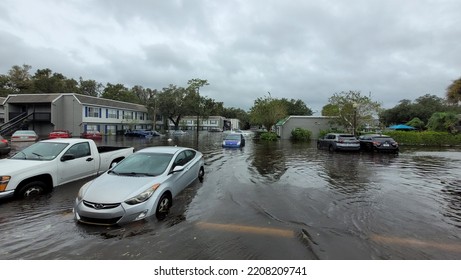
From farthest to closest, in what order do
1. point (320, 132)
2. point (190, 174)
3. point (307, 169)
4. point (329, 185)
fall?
point (320, 132) → point (307, 169) → point (329, 185) → point (190, 174)

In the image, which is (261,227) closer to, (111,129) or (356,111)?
(356,111)

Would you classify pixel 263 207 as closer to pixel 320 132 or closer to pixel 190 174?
pixel 190 174

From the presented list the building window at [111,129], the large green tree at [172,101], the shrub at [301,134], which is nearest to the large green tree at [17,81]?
the building window at [111,129]

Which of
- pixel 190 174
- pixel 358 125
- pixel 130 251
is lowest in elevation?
pixel 130 251

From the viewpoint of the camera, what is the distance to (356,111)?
102 ft

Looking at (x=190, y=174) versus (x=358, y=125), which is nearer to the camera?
A: (x=190, y=174)

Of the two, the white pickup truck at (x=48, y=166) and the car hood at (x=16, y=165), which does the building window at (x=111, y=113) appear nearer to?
the white pickup truck at (x=48, y=166)

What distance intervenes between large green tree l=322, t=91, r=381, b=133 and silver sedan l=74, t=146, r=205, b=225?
2970cm

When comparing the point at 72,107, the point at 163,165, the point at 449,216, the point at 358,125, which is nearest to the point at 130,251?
the point at 163,165

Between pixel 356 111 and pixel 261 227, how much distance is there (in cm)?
3041

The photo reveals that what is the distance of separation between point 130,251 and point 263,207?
3276mm

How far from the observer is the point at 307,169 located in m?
11.9

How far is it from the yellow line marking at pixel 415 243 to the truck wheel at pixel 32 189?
7840 mm

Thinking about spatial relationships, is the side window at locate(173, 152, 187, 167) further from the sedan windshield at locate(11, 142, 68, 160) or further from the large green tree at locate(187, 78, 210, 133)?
the large green tree at locate(187, 78, 210, 133)
